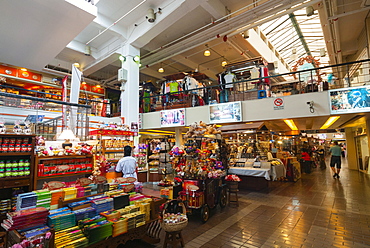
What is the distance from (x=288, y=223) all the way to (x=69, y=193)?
14.3 feet

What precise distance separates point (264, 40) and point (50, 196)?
→ 13.9m

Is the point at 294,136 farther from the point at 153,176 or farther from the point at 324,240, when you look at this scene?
the point at 324,240

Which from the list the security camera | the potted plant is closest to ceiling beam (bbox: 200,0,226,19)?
the security camera

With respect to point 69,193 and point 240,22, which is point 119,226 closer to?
point 69,193

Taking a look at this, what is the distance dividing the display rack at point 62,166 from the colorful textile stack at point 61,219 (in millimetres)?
1766

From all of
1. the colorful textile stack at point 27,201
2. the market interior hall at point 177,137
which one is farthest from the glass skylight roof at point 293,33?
the colorful textile stack at point 27,201

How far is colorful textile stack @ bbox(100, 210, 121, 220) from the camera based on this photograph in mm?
2788

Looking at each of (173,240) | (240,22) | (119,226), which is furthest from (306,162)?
(119,226)

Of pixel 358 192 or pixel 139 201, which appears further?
pixel 358 192

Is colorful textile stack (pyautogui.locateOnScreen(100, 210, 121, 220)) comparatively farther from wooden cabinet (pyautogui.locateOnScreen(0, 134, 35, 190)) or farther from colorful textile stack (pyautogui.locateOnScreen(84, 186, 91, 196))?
wooden cabinet (pyautogui.locateOnScreen(0, 134, 35, 190))

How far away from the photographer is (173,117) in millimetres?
9891

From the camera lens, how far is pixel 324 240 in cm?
363

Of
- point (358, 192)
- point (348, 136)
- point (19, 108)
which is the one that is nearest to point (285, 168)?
→ point (358, 192)

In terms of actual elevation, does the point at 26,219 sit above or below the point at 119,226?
above
